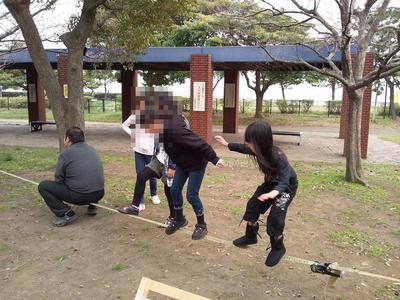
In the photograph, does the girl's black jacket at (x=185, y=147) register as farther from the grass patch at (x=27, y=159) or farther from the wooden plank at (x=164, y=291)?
the grass patch at (x=27, y=159)

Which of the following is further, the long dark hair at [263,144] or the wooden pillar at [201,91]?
the wooden pillar at [201,91]

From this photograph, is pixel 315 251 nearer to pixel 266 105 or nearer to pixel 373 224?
pixel 373 224

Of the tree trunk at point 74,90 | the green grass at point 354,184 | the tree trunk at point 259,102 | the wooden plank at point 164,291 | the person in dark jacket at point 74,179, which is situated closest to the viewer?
the wooden plank at point 164,291

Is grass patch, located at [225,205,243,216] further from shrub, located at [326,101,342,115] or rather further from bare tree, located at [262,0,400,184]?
shrub, located at [326,101,342,115]

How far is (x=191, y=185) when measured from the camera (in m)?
4.56

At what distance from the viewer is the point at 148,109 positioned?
179 inches

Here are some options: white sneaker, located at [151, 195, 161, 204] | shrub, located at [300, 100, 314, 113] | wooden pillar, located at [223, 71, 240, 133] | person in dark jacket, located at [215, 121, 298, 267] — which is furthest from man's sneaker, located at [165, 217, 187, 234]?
shrub, located at [300, 100, 314, 113]

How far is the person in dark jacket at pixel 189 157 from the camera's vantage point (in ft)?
14.5

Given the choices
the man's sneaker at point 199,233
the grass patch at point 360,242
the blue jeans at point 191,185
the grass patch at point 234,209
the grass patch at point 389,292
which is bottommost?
the grass patch at point 389,292

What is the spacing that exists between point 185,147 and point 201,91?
1017cm

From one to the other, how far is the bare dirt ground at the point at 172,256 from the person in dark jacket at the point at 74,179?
356 mm

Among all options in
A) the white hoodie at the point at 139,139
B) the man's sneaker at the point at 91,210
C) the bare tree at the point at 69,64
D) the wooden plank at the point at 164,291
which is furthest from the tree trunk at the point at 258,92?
the wooden plank at the point at 164,291

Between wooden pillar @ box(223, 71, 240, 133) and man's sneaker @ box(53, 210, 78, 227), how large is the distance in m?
14.2

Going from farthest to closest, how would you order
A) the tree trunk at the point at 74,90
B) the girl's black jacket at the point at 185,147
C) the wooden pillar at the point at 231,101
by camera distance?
the wooden pillar at the point at 231,101 → the tree trunk at the point at 74,90 → the girl's black jacket at the point at 185,147
